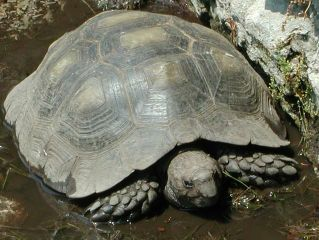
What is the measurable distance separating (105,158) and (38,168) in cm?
73

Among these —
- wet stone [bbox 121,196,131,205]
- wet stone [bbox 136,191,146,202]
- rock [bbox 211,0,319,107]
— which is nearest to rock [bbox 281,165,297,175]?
rock [bbox 211,0,319,107]

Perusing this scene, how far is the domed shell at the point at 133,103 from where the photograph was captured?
5.04 metres

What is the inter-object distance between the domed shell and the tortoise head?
0.15 metres

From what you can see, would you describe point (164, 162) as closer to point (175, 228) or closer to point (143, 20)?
point (175, 228)

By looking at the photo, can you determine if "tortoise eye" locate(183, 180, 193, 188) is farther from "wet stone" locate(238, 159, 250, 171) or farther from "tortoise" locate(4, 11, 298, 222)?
"wet stone" locate(238, 159, 250, 171)

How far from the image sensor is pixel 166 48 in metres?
5.38

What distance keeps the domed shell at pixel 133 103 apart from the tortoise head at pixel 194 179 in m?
0.15

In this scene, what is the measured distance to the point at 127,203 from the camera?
504cm

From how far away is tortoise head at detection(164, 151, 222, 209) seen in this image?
481 cm

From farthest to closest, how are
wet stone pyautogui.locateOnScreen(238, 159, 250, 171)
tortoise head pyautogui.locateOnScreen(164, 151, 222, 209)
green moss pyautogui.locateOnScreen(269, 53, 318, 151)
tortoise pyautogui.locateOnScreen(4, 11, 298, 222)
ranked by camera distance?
1. green moss pyautogui.locateOnScreen(269, 53, 318, 151)
2. wet stone pyautogui.locateOnScreen(238, 159, 250, 171)
3. tortoise pyautogui.locateOnScreen(4, 11, 298, 222)
4. tortoise head pyautogui.locateOnScreen(164, 151, 222, 209)

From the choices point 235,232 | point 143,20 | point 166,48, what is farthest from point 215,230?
point 143,20

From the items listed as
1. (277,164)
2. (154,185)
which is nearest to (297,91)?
(277,164)

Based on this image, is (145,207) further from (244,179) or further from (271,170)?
(271,170)

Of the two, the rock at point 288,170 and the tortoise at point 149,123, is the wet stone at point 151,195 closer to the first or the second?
the tortoise at point 149,123
